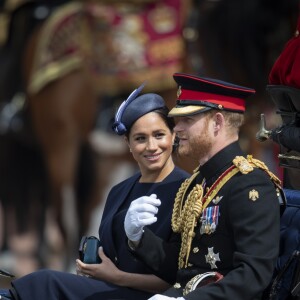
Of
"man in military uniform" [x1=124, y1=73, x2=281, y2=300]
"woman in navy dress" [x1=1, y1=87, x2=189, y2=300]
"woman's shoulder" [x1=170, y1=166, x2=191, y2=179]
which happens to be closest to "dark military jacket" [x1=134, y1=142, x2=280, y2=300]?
"man in military uniform" [x1=124, y1=73, x2=281, y2=300]

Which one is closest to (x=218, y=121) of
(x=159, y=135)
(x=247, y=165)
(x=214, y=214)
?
(x=247, y=165)

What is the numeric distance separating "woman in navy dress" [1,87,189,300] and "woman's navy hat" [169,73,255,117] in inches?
12.0

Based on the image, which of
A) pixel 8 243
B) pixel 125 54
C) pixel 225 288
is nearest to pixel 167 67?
pixel 125 54

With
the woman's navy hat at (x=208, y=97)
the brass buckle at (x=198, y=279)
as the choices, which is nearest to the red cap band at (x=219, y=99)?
the woman's navy hat at (x=208, y=97)

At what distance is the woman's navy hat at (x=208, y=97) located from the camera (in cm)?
489

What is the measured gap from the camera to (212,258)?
479 centimetres

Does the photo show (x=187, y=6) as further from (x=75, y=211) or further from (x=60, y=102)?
(x=75, y=211)

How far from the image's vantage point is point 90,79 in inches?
400

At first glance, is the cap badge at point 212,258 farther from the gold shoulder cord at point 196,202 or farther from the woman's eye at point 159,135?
the woman's eye at point 159,135

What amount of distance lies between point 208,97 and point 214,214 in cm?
39

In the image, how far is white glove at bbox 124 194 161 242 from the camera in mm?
4844

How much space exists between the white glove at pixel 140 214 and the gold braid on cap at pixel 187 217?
11 centimetres

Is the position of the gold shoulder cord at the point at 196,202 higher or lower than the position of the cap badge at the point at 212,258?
higher

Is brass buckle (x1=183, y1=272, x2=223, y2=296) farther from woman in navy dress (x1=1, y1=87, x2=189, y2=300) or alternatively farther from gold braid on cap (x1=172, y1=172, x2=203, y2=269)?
woman in navy dress (x1=1, y1=87, x2=189, y2=300)
